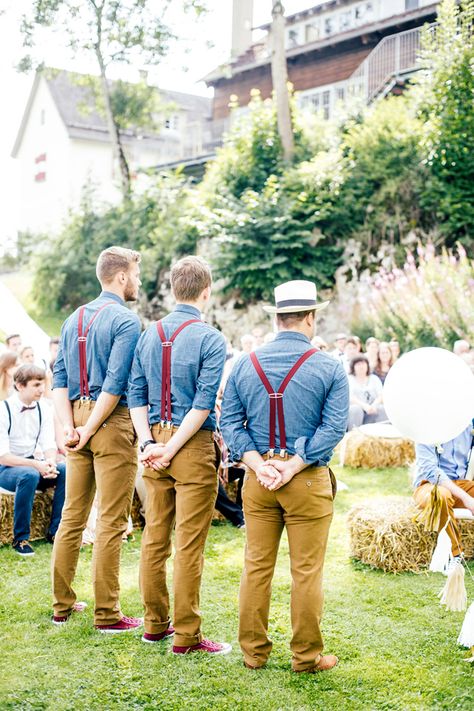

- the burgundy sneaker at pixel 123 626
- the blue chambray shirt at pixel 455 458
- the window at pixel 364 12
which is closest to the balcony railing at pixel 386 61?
the window at pixel 364 12

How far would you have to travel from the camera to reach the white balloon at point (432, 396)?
4363 mm

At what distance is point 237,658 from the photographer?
13.6ft

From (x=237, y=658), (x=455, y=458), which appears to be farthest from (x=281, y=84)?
(x=237, y=658)

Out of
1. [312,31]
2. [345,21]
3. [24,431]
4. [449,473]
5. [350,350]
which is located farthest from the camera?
[312,31]

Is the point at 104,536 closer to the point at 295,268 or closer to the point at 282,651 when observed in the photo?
the point at 282,651

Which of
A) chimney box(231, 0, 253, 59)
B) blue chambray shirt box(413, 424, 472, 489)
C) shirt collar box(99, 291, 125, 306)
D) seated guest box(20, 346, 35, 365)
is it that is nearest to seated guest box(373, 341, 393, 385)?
seated guest box(20, 346, 35, 365)

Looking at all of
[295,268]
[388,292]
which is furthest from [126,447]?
[295,268]

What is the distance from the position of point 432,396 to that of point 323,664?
63.0 inches

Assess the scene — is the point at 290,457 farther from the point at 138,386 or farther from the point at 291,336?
the point at 138,386

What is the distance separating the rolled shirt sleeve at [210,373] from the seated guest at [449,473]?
2.10 m

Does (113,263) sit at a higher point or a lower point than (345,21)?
lower

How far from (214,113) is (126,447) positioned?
91.6ft

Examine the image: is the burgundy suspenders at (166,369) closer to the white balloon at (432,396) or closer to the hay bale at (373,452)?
the white balloon at (432,396)

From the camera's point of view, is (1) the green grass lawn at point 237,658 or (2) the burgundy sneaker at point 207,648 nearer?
(1) the green grass lawn at point 237,658
